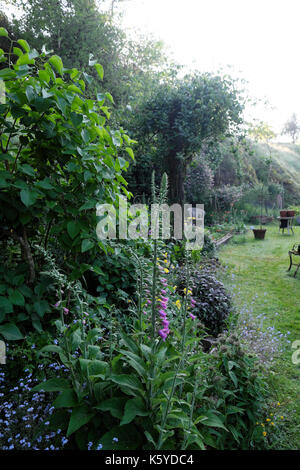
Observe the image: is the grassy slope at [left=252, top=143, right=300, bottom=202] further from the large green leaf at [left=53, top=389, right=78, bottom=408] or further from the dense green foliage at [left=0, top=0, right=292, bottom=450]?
the large green leaf at [left=53, top=389, right=78, bottom=408]

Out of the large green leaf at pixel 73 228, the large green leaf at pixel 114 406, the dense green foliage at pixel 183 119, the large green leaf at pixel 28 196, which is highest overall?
the dense green foliage at pixel 183 119

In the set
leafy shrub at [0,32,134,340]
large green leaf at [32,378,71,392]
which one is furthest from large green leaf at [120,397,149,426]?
leafy shrub at [0,32,134,340]

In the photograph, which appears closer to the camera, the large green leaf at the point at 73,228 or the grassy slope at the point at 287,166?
the large green leaf at the point at 73,228

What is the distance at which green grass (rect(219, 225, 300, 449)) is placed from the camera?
86.6 inches

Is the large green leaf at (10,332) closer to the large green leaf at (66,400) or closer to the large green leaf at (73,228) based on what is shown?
the large green leaf at (66,400)

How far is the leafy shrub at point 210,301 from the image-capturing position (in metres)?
3.32

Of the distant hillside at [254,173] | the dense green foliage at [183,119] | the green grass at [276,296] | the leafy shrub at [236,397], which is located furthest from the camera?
the distant hillside at [254,173]

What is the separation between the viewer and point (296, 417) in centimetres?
225

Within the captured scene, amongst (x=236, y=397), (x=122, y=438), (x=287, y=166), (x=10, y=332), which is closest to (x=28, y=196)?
(x=10, y=332)

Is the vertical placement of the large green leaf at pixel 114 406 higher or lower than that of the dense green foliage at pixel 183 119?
lower

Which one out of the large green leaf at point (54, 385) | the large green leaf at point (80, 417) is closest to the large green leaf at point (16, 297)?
the large green leaf at point (54, 385)

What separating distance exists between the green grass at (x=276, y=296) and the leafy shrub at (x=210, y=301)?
0.68 meters

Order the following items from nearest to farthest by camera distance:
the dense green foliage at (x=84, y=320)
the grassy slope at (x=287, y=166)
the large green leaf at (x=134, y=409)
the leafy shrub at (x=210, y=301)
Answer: the large green leaf at (x=134, y=409), the dense green foliage at (x=84, y=320), the leafy shrub at (x=210, y=301), the grassy slope at (x=287, y=166)
